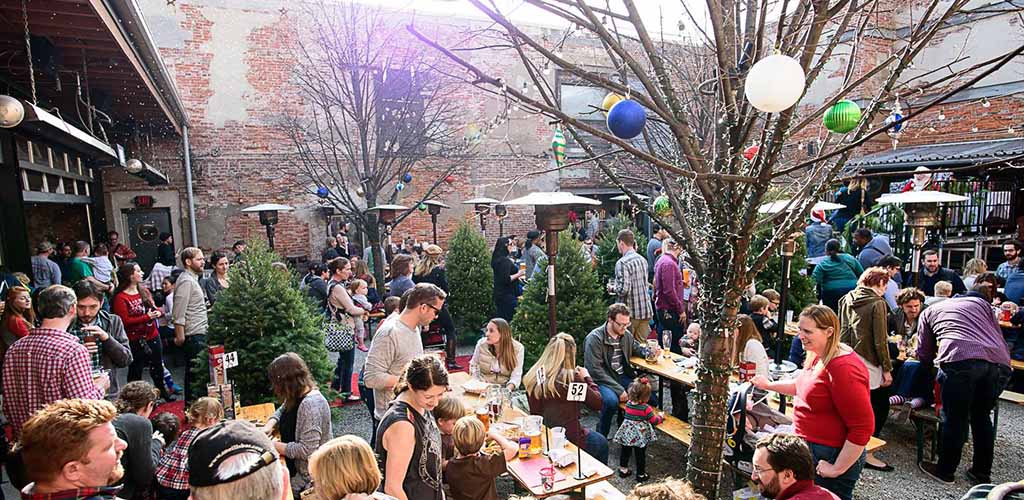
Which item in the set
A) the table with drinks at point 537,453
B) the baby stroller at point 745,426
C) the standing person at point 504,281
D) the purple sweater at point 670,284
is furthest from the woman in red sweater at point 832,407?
the standing person at point 504,281

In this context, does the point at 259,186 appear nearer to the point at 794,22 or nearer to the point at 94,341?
the point at 94,341

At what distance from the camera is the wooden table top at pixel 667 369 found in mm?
4928

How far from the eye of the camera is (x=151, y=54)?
5797 millimetres

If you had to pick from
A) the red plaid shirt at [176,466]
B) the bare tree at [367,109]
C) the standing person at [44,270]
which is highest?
the bare tree at [367,109]

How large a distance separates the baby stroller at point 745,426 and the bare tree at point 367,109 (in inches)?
190

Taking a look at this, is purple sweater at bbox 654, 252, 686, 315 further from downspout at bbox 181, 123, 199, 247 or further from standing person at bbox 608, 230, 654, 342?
downspout at bbox 181, 123, 199, 247

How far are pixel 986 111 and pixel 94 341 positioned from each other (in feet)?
50.4

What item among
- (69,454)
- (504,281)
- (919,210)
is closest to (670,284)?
(504,281)

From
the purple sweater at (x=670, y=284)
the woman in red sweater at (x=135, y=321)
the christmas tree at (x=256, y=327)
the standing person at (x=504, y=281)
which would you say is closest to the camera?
the christmas tree at (x=256, y=327)

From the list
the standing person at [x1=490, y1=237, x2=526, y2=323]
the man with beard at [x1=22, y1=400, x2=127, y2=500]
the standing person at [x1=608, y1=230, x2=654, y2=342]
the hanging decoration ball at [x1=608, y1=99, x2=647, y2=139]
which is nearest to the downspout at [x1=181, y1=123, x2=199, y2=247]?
the standing person at [x1=490, y1=237, x2=526, y2=323]

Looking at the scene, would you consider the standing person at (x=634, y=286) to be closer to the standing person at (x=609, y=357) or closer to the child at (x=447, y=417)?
the standing person at (x=609, y=357)

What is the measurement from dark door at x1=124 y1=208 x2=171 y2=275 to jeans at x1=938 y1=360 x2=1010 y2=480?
549 inches

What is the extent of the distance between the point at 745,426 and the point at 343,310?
14.3 ft

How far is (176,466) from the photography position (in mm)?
3209
